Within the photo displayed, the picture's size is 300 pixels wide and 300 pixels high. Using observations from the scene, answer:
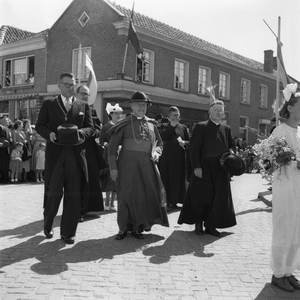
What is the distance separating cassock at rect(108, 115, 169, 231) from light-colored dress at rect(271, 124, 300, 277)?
2164mm

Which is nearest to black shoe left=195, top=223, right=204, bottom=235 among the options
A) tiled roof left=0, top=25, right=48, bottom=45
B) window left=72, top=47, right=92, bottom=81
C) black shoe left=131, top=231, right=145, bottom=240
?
black shoe left=131, top=231, right=145, bottom=240

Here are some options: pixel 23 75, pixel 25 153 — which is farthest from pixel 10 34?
pixel 25 153

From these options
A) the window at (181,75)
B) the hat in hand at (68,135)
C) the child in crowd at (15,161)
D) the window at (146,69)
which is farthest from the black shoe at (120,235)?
the window at (181,75)

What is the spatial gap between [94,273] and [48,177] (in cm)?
174

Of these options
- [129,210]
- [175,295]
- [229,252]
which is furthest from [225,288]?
[129,210]

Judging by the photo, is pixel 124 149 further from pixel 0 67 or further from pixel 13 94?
pixel 0 67

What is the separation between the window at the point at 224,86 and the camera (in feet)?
88.4

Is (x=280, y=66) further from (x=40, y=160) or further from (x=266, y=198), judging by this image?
(x=40, y=160)

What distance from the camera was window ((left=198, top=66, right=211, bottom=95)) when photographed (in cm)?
2491

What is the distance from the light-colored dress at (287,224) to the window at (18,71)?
22418 mm

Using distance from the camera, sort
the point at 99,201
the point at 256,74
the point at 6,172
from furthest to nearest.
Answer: the point at 256,74 < the point at 6,172 < the point at 99,201

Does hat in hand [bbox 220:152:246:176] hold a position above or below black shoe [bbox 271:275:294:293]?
above

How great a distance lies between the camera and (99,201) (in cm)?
672

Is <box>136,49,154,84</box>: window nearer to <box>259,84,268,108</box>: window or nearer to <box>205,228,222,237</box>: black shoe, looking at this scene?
<box>259,84,268,108</box>: window
